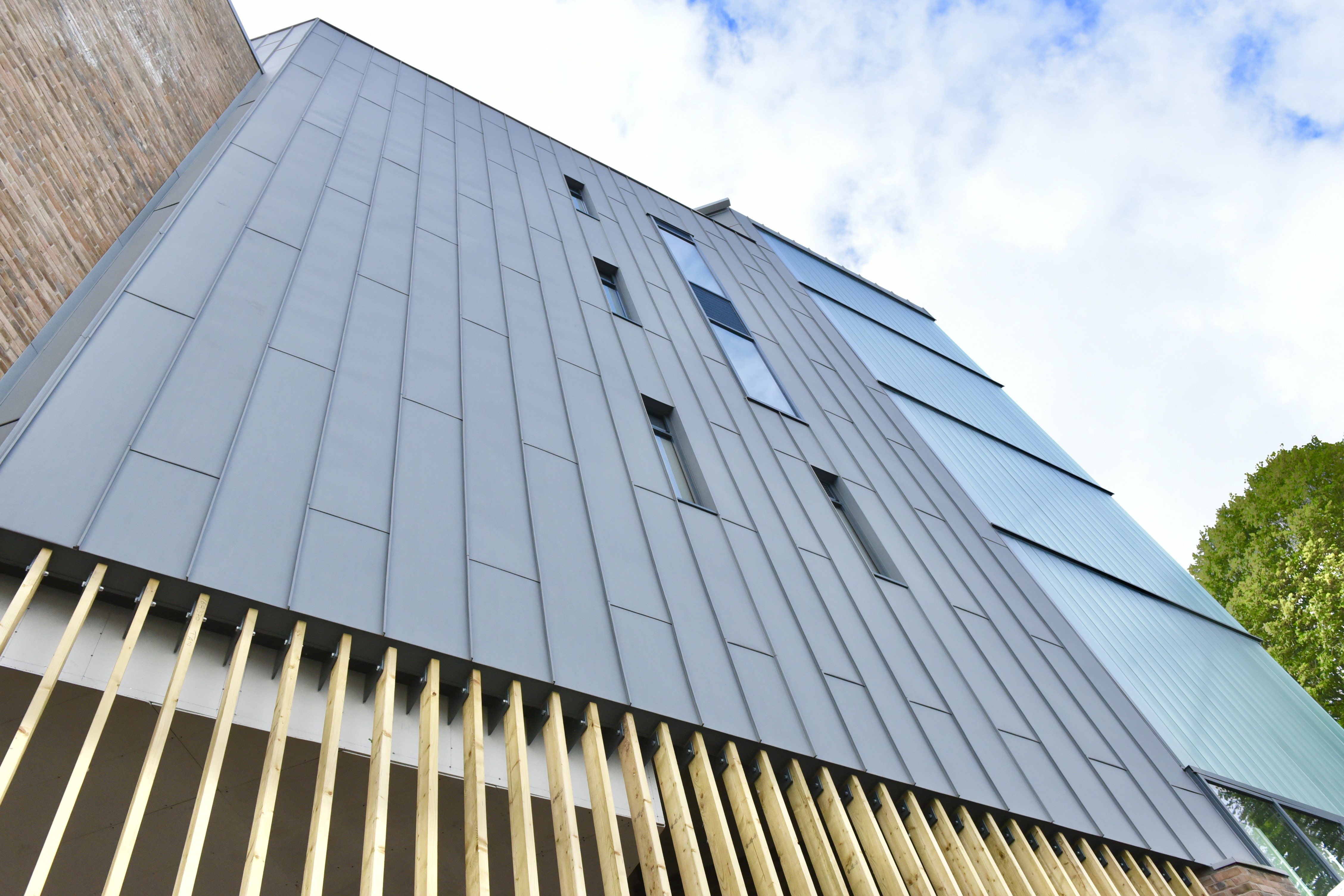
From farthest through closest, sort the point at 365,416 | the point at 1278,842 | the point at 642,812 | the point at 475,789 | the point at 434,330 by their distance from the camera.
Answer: the point at 1278,842 → the point at 434,330 → the point at 365,416 → the point at 642,812 → the point at 475,789

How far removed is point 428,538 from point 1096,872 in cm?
540

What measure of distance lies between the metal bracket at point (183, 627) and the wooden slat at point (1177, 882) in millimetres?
7189

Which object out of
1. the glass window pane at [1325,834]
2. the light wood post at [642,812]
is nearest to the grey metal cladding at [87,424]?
the light wood post at [642,812]

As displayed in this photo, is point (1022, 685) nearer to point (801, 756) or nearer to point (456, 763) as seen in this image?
point (801, 756)

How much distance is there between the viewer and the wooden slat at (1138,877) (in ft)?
19.9

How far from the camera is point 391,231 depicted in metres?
7.86

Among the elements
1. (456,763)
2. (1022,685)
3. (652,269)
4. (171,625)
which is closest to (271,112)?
(652,269)

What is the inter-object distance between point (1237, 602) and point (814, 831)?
17.9 metres

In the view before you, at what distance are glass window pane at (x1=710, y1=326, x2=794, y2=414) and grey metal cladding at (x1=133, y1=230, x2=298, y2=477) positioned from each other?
5414 mm

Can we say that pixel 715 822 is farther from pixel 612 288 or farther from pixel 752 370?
pixel 612 288

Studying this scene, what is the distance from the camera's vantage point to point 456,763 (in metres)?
3.98

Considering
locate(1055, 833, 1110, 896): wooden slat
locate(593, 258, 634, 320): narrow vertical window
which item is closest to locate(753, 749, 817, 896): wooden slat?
locate(1055, 833, 1110, 896): wooden slat

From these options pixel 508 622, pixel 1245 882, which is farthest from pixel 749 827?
pixel 1245 882

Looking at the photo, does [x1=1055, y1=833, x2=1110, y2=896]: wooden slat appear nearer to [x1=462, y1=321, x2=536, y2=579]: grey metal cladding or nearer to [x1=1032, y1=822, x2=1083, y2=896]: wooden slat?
[x1=1032, y1=822, x2=1083, y2=896]: wooden slat
